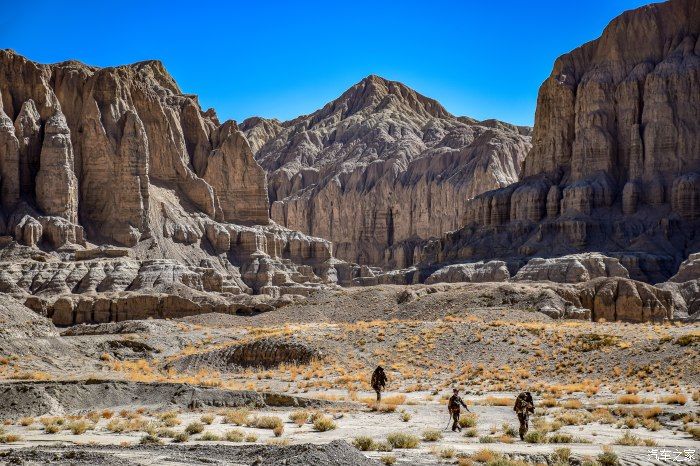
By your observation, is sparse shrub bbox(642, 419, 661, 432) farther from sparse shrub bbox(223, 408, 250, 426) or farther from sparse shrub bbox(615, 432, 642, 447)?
sparse shrub bbox(223, 408, 250, 426)

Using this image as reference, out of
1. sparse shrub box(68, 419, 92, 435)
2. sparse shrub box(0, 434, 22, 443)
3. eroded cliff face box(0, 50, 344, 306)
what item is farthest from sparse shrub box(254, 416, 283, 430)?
eroded cliff face box(0, 50, 344, 306)

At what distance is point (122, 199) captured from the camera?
103 meters

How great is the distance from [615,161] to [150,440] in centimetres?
10173

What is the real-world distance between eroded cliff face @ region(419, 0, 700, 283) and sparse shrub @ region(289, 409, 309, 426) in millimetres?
74764

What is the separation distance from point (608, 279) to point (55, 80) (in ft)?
215

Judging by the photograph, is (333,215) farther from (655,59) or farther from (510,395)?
(510,395)

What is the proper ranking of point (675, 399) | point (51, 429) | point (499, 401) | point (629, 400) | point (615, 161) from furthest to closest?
1. point (615, 161)
2. point (499, 401)
3. point (629, 400)
4. point (675, 399)
5. point (51, 429)

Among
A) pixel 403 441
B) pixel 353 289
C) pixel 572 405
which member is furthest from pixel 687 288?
pixel 403 441

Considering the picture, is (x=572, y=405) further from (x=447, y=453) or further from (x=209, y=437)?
(x=209, y=437)

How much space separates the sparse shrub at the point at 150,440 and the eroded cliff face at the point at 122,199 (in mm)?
57522

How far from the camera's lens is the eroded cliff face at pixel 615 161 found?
352 feet

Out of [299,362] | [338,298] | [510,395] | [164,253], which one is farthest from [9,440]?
[164,253]

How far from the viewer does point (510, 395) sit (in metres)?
36.5

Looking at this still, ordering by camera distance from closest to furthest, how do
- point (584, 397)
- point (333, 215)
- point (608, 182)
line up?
point (584, 397) < point (608, 182) < point (333, 215)
